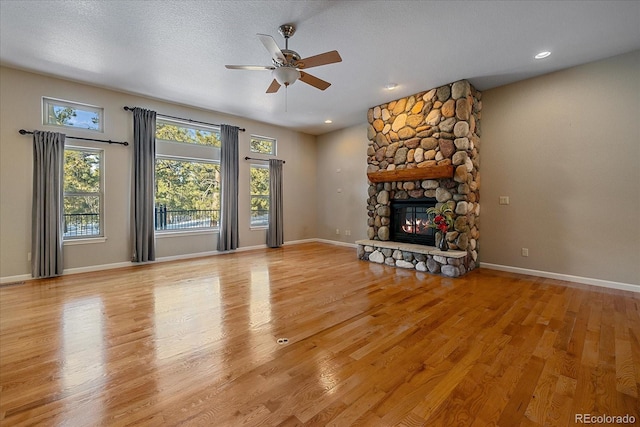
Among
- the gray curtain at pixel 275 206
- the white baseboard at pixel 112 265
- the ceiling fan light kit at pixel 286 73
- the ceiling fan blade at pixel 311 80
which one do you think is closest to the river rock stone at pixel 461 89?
the ceiling fan blade at pixel 311 80

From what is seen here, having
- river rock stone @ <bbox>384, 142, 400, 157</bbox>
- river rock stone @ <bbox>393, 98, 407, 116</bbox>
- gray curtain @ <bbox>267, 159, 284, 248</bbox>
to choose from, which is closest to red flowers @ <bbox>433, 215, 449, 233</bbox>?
river rock stone @ <bbox>384, 142, 400, 157</bbox>

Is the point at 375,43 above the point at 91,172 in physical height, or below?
above

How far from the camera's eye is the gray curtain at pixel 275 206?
6.90m

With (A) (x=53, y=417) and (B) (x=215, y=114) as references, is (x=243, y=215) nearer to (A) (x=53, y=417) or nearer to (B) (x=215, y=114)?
(B) (x=215, y=114)

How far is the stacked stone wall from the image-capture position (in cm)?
434

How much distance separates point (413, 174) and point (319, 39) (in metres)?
2.64

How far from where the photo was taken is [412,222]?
5.21 meters

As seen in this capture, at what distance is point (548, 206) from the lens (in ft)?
13.5

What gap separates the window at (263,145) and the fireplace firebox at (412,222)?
351cm

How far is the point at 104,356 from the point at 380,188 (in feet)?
15.7

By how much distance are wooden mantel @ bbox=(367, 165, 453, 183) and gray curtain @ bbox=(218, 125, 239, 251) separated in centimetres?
306

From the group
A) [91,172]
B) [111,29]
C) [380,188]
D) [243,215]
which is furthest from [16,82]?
[380,188]

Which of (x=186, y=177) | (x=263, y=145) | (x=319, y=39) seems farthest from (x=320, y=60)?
(x=263, y=145)

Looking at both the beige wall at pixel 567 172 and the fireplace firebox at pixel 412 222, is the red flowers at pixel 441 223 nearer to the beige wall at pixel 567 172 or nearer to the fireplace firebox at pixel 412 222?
the fireplace firebox at pixel 412 222
